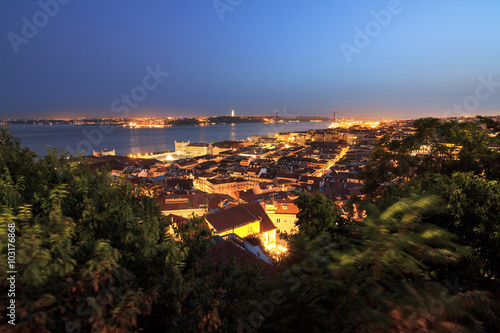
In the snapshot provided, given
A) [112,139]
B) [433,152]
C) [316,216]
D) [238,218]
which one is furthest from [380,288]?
[112,139]

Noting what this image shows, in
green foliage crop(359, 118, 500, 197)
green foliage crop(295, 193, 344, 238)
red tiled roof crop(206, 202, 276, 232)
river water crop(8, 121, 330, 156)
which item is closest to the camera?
green foliage crop(295, 193, 344, 238)

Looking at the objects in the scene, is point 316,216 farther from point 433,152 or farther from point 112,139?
point 112,139

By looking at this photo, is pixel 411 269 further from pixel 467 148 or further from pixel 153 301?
pixel 467 148

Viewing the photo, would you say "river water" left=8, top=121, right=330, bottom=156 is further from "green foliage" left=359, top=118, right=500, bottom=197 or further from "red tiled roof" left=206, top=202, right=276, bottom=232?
"green foliage" left=359, top=118, right=500, bottom=197

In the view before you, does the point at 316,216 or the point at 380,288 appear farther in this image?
the point at 316,216

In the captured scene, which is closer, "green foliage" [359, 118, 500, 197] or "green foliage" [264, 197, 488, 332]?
"green foliage" [264, 197, 488, 332]

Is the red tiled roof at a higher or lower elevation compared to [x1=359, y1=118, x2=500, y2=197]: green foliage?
lower

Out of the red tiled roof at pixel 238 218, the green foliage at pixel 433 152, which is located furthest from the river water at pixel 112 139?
Result: the green foliage at pixel 433 152

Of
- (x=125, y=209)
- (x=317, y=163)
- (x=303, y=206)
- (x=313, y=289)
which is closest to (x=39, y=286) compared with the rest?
(x=125, y=209)

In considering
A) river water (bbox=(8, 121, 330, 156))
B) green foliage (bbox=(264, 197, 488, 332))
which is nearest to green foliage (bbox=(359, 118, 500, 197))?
green foliage (bbox=(264, 197, 488, 332))

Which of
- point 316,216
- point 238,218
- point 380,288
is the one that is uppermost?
point 380,288

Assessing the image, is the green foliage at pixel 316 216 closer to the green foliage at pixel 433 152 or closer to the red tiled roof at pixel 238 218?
the green foliage at pixel 433 152
